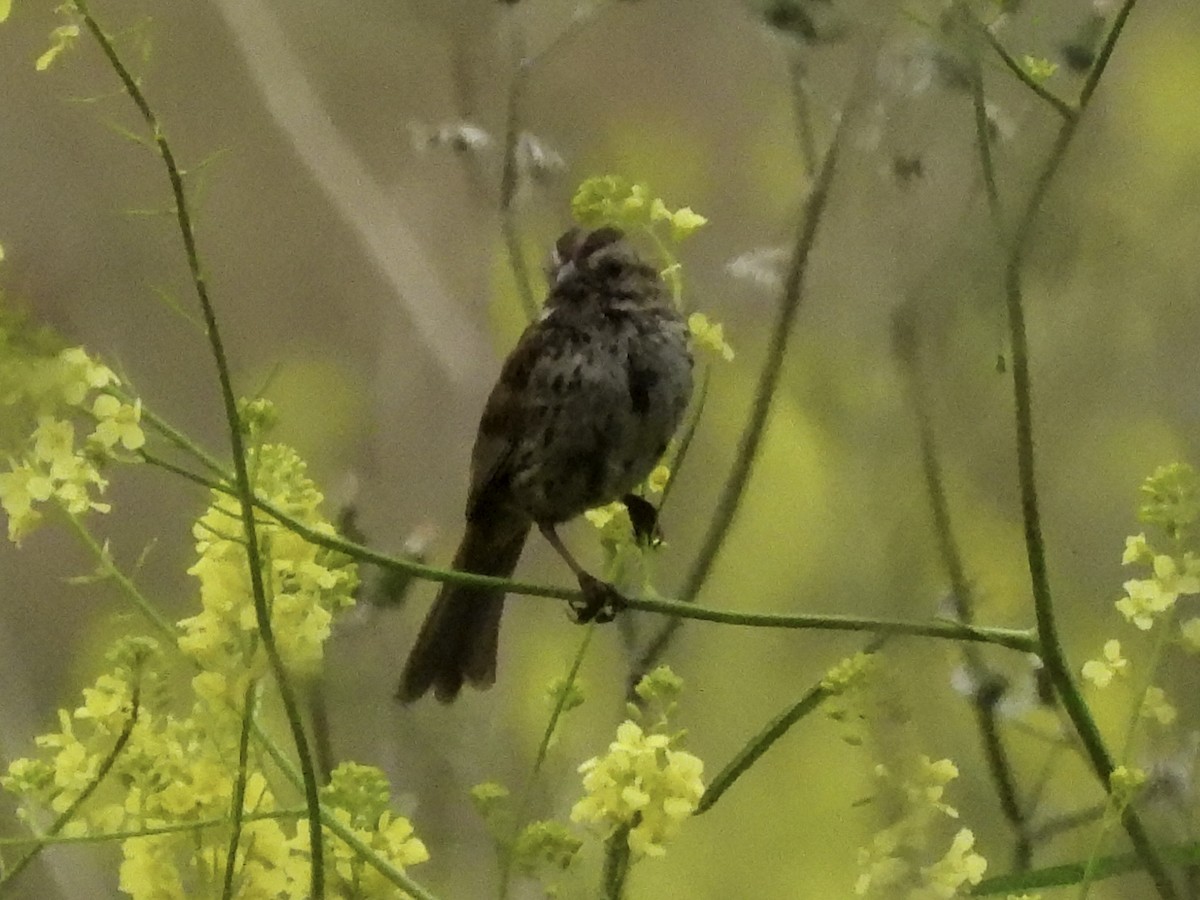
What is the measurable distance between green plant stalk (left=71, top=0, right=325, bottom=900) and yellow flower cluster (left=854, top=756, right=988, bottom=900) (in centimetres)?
34

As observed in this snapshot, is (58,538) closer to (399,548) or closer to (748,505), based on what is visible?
(399,548)

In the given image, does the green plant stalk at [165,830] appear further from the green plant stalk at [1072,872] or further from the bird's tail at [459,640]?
the green plant stalk at [1072,872]

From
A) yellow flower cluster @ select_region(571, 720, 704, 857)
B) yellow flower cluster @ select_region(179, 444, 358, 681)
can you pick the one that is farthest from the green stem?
yellow flower cluster @ select_region(179, 444, 358, 681)

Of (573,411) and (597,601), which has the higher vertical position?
(573,411)

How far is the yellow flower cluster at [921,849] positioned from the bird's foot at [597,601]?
8.7 inches

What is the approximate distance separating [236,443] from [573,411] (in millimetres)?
376

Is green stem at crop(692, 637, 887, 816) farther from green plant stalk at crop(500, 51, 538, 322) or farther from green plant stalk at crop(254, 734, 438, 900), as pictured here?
green plant stalk at crop(500, 51, 538, 322)

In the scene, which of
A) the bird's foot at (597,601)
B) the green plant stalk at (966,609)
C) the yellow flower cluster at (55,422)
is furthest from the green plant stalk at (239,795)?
the green plant stalk at (966,609)

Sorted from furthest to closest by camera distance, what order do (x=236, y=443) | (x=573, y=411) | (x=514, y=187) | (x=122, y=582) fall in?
(x=514, y=187) → (x=573, y=411) → (x=122, y=582) → (x=236, y=443)

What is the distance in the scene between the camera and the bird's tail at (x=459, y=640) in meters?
1.05

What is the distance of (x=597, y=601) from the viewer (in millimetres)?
938

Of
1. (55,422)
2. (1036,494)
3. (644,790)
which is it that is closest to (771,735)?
(644,790)

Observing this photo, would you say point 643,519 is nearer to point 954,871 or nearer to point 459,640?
point 459,640

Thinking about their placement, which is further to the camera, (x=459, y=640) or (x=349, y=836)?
(x=459, y=640)
